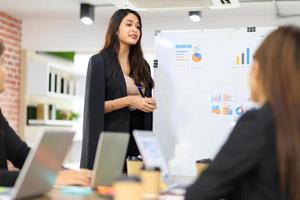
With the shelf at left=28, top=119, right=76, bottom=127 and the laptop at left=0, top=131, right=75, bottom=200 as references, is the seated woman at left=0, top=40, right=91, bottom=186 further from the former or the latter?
the shelf at left=28, top=119, right=76, bottom=127

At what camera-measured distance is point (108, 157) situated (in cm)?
209

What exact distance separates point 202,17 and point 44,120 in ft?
8.69

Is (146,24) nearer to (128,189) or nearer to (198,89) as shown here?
(198,89)

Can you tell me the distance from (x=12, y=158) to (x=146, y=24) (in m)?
4.50

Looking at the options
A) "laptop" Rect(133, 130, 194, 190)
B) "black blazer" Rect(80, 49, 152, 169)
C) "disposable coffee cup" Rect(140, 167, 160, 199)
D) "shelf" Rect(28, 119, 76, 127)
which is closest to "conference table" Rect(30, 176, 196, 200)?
"disposable coffee cup" Rect(140, 167, 160, 199)

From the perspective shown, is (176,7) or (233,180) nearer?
(233,180)

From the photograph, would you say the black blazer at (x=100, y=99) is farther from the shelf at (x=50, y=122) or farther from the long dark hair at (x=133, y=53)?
the shelf at (x=50, y=122)

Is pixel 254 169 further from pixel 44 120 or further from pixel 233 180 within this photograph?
pixel 44 120

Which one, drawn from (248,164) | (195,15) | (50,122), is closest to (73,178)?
(248,164)

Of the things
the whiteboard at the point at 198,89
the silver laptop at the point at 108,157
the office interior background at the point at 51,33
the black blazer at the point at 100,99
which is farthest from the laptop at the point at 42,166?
the office interior background at the point at 51,33

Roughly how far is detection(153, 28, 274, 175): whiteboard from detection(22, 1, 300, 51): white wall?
2.24m

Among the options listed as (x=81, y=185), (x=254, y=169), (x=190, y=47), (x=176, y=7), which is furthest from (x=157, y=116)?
(x=254, y=169)

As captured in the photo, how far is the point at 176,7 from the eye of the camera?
2840mm

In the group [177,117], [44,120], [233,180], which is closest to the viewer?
[233,180]
